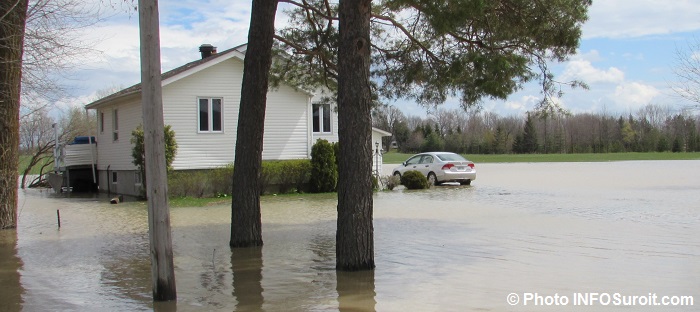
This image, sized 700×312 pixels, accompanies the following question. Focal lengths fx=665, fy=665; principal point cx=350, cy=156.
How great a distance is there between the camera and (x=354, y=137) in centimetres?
917

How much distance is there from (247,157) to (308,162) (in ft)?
45.3

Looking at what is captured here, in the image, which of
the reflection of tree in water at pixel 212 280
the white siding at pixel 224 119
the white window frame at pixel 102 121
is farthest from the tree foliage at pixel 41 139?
the reflection of tree in water at pixel 212 280

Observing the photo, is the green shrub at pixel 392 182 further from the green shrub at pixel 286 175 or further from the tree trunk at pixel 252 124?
the tree trunk at pixel 252 124

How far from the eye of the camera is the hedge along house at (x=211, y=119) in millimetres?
24125

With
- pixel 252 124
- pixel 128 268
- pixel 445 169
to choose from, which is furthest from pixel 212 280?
pixel 445 169

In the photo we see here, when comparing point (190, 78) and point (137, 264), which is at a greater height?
point (190, 78)

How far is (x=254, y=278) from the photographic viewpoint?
30.4ft

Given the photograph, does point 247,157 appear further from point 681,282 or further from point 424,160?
point 424,160

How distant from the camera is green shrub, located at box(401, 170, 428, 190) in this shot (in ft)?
86.4

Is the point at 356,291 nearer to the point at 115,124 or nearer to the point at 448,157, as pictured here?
the point at 448,157

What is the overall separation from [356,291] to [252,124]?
176 inches

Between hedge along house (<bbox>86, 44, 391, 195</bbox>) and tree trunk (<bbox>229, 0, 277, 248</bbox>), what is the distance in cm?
1167

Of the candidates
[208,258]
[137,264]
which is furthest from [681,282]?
[137,264]

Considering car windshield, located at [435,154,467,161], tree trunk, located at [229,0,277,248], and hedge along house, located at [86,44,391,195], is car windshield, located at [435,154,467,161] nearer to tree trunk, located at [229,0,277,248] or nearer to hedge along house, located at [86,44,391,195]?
hedge along house, located at [86,44,391,195]
